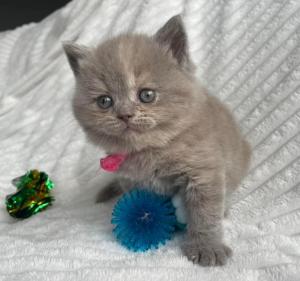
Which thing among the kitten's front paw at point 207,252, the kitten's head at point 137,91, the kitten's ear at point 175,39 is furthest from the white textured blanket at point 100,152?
the kitten's ear at point 175,39

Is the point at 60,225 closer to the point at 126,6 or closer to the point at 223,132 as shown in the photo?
the point at 223,132

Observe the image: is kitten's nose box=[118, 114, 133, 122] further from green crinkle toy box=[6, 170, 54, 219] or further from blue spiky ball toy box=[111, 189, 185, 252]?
green crinkle toy box=[6, 170, 54, 219]

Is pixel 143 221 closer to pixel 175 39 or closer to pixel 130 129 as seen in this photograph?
pixel 130 129

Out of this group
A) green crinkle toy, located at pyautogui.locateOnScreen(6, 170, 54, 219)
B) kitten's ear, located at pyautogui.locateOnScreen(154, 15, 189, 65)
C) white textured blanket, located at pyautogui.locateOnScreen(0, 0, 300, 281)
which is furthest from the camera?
green crinkle toy, located at pyautogui.locateOnScreen(6, 170, 54, 219)

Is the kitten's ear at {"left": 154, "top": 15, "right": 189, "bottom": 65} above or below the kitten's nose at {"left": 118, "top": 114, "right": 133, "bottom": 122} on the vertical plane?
above

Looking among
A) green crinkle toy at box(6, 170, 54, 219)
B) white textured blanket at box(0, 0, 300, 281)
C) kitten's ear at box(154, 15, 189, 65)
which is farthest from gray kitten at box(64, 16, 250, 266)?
green crinkle toy at box(6, 170, 54, 219)

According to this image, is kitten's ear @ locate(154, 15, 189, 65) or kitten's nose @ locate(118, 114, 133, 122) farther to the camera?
kitten's ear @ locate(154, 15, 189, 65)
